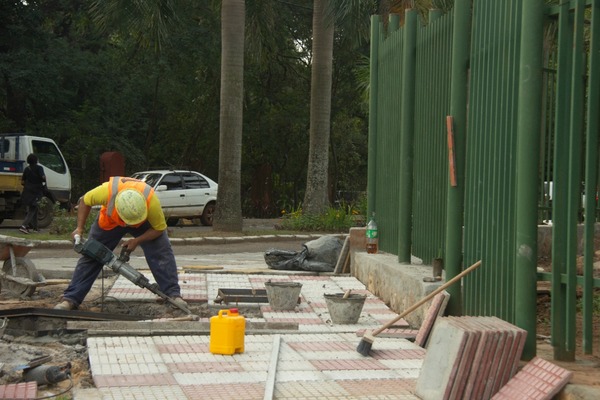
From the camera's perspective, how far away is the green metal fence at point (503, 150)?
18.5 ft

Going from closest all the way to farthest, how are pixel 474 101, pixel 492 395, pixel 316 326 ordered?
1. pixel 492 395
2. pixel 474 101
3. pixel 316 326

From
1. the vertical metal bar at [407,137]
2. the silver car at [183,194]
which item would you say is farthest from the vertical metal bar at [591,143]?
the silver car at [183,194]

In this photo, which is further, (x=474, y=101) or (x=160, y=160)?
(x=160, y=160)

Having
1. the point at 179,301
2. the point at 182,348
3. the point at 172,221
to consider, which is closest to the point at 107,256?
the point at 179,301

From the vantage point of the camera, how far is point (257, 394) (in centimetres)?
575

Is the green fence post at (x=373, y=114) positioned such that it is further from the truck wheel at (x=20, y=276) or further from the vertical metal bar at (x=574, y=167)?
the vertical metal bar at (x=574, y=167)

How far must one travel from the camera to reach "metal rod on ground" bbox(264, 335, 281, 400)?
18.5 feet

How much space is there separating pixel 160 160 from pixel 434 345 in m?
32.1

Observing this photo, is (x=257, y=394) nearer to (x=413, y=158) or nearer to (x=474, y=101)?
(x=474, y=101)

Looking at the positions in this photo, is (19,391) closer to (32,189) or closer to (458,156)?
(458,156)

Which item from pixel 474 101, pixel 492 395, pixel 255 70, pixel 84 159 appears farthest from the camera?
pixel 255 70

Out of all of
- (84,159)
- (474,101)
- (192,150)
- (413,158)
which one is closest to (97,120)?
(84,159)

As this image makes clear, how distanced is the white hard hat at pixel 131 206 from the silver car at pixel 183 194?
1521 centimetres

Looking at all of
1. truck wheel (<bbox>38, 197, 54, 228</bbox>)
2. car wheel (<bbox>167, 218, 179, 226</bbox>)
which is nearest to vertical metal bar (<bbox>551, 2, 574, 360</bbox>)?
truck wheel (<bbox>38, 197, 54, 228</bbox>)
